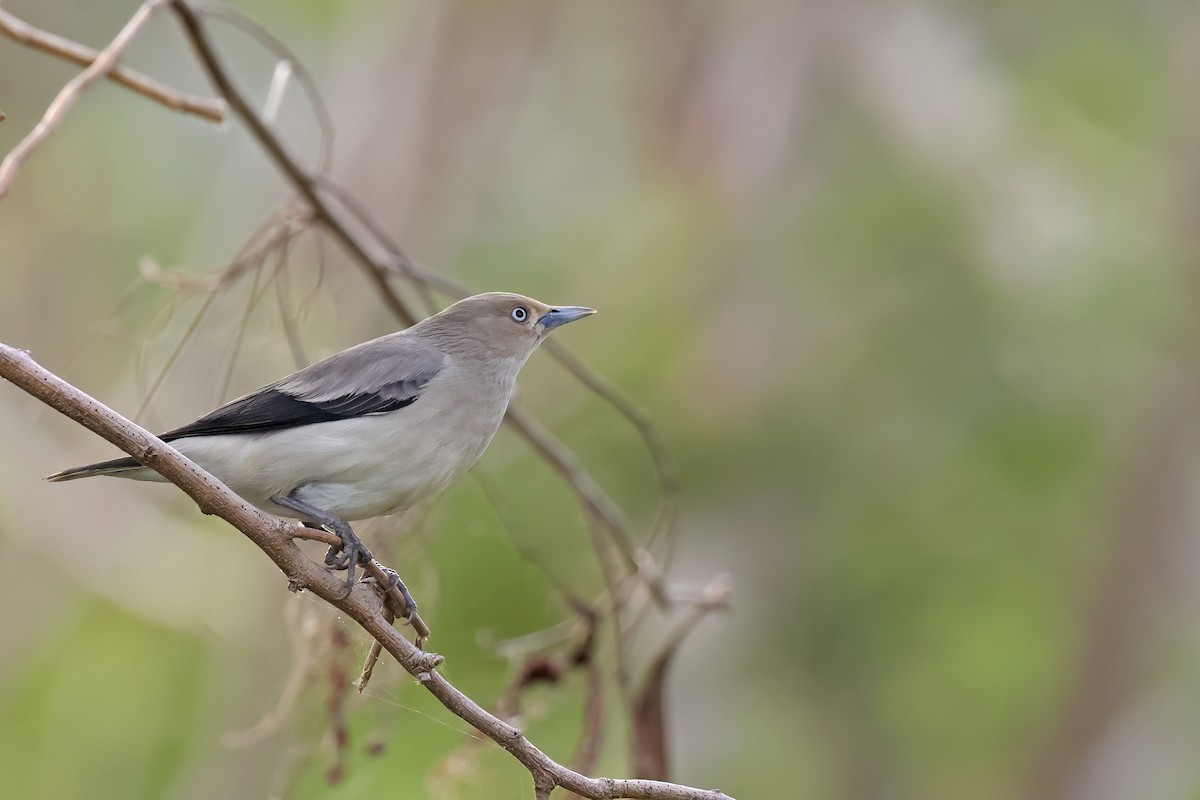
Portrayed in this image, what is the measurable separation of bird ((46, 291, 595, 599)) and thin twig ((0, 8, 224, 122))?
2.88 feet

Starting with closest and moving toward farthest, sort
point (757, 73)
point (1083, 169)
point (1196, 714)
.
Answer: point (1196, 714), point (757, 73), point (1083, 169)

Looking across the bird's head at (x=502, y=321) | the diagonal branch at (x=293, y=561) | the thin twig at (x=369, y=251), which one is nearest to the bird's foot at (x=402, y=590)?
the diagonal branch at (x=293, y=561)

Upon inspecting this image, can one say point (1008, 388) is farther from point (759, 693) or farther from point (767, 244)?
point (759, 693)

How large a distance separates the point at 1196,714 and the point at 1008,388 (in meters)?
2.55

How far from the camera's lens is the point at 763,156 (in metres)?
8.34

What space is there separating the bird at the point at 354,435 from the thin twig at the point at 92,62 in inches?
34.6

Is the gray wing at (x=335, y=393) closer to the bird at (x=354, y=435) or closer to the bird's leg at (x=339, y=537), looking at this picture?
the bird at (x=354, y=435)

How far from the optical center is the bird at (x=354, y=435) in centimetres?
347

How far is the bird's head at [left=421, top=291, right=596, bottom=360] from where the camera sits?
4227mm

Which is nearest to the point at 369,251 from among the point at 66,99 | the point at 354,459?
the point at 354,459

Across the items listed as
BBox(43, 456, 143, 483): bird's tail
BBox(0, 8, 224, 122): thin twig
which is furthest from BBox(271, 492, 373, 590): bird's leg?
BBox(0, 8, 224, 122): thin twig

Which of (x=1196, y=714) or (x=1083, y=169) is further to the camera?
(x=1083, y=169)

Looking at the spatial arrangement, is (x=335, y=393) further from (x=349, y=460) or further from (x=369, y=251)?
Result: (x=369, y=251)

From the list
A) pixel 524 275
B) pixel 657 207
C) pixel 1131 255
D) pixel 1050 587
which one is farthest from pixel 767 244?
pixel 1050 587
